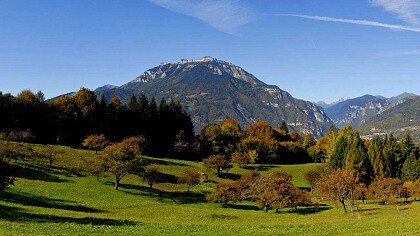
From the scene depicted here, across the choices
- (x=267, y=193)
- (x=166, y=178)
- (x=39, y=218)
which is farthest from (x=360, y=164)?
(x=39, y=218)

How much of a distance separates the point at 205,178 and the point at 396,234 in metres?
75.6

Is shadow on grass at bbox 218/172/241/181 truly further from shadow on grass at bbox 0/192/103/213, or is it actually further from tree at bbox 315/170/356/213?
shadow on grass at bbox 0/192/103/213

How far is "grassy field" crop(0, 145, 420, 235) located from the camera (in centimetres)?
4297

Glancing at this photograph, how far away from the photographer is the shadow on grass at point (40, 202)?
2250 inches

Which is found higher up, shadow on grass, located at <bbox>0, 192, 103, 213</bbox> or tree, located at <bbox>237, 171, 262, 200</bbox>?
tree, located at <bbox>237, 171, 262, 200</bbox>

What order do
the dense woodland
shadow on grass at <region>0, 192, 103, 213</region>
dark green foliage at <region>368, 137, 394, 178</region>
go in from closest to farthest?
1. shadow on grass at <region>0, 192, 103, 213</region>
2. the dense woodland
3. dark green foliage at <region>368, 137, 394, 178</region>

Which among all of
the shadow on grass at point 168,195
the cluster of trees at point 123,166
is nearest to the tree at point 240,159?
the cluster of trees at point 123,166

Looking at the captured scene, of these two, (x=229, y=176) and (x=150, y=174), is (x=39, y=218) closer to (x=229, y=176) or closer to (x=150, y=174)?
(x=150, y=174)

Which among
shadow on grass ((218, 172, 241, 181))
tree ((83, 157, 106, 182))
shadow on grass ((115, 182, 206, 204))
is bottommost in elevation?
shadow on grass ((115, 182, 206, 204))

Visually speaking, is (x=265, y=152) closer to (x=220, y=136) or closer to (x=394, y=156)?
(x=220, y=136)

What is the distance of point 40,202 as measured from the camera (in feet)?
197

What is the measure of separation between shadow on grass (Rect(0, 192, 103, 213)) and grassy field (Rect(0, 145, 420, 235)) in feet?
0.52

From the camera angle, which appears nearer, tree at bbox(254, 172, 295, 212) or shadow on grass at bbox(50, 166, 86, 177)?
tree at bbox(254, 172, 295, 212)

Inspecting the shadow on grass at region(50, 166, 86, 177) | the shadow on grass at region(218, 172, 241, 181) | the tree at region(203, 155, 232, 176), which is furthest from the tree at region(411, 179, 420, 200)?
the shadow on grass at region(50, 166, 86, 177)
